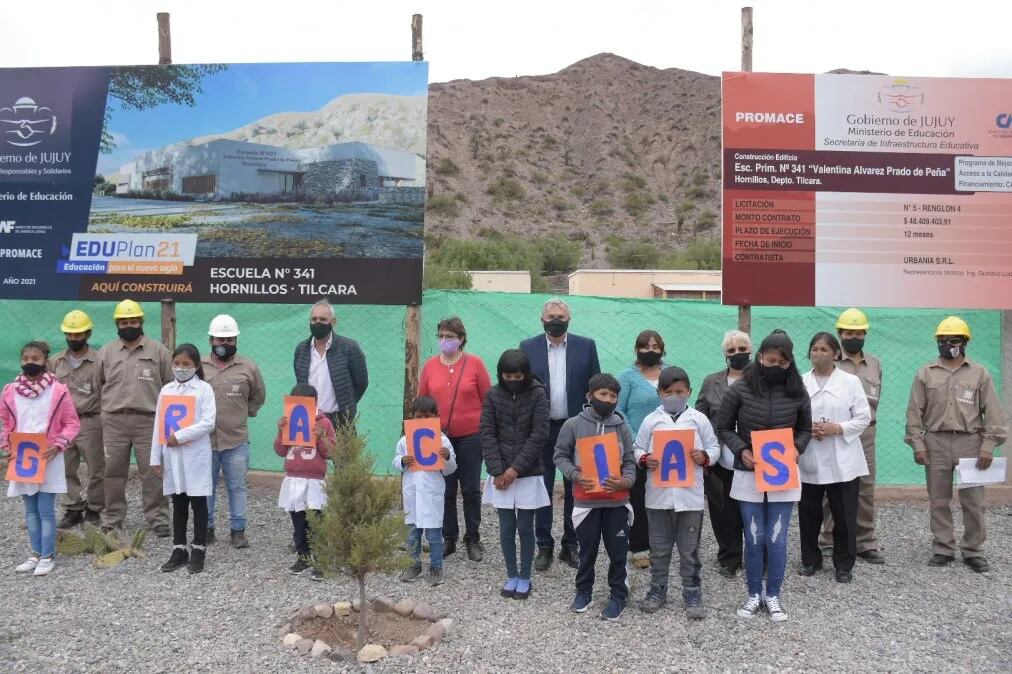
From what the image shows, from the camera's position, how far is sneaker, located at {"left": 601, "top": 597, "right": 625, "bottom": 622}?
5.01 meters

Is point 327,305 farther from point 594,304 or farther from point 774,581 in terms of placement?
point 774,581

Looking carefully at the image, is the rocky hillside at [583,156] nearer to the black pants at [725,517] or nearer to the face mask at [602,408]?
the black pants at [725,517]

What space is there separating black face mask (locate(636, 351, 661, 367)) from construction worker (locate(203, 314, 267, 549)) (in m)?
2.92

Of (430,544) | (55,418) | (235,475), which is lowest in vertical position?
(430,544)

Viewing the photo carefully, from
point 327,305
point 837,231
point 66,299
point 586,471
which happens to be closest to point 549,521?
point 586,471

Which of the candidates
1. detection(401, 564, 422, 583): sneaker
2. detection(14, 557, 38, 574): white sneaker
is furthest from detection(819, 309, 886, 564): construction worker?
detection(14, 557, 38, 574): white sneaker

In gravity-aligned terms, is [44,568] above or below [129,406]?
below

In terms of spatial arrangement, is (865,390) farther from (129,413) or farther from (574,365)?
(129,413)

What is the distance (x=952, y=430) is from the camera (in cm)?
628

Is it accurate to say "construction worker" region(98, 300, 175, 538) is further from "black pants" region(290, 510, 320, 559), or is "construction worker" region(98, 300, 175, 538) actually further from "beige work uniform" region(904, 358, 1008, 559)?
"beige work uniform" region(904, 358, 1008, 559)

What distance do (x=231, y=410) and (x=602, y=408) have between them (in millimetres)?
2924

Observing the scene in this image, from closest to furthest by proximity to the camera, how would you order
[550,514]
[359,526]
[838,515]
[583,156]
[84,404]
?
[359,526]
[838,515]
[550,514]
[84,404]
[583,156]

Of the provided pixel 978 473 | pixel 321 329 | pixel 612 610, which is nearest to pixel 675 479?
pixel 612 610

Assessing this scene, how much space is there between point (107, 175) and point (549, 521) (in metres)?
5.38
